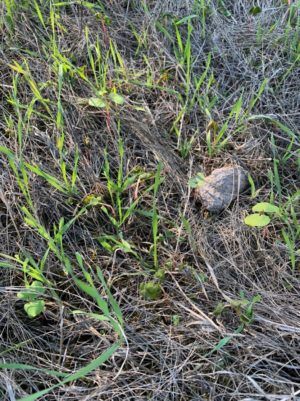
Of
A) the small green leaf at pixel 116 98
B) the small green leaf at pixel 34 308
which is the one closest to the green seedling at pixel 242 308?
the small green leaf at pixel 34 308

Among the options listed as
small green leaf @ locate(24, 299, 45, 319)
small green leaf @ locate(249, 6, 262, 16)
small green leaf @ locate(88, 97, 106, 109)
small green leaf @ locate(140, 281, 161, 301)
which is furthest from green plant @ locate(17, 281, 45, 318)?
small green leaf @ locate(249, 6, 262, 16)

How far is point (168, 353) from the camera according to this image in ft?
3.77

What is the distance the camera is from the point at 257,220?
132 cm

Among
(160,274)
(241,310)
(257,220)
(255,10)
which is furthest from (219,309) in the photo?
Answer: (255,10)

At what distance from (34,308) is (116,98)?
2.52 ft

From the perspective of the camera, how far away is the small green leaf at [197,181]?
4.72 ft

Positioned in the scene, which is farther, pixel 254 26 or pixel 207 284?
pixel 254 26

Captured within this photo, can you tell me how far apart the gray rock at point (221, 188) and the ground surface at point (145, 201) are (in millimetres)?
37

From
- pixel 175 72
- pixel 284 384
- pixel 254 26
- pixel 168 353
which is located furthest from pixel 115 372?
pixel 254 26

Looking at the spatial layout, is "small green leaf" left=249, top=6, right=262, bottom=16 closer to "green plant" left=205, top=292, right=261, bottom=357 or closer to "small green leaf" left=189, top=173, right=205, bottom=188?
"small green leaf" left=189, top=173, right=205, bottom=188

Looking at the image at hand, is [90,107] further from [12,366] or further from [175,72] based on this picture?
[12,366]

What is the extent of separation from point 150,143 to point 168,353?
69cm

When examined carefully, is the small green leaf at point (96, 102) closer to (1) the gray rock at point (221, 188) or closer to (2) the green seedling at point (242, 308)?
(1) the gray rock at point (221, 188)

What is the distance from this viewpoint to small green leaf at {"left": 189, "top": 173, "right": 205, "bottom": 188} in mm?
1438
